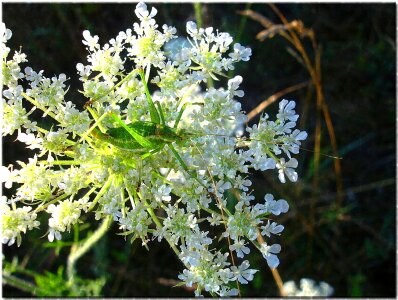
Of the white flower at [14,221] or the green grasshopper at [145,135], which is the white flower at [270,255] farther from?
the white flower at [14,221]

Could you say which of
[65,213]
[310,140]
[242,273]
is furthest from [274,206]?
[310,140]

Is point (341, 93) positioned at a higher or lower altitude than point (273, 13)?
lower

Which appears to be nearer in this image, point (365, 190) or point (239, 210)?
point (239, 210)

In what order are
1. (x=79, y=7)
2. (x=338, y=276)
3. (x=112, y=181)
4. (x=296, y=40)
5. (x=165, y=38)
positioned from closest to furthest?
(x=112, y=181) → (x=165, y=38) → (x=296, y=40) → (x=338, y=276) → (x=79, y=7)

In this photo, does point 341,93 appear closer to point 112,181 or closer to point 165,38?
point 165,38

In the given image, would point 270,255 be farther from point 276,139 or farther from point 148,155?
point 148,155

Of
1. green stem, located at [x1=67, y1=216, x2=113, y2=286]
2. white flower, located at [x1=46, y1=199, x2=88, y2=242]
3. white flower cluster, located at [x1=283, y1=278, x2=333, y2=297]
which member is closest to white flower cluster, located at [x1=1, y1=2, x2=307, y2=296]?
white flower, located at [x1=46, y1=199, x2=88, y2=242]

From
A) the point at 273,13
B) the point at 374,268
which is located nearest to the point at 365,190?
the point at 374,268
